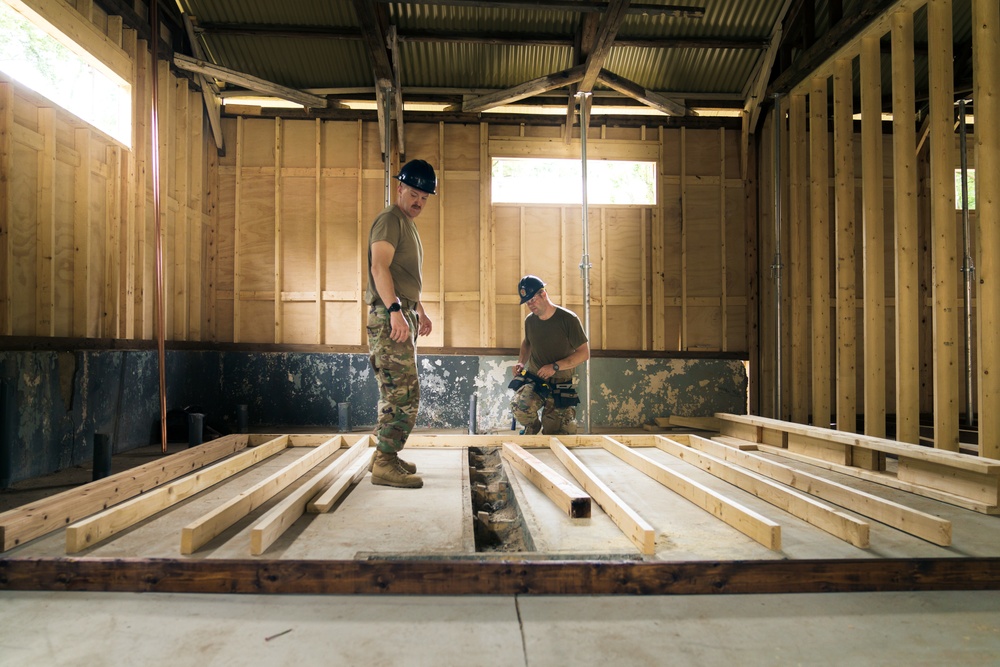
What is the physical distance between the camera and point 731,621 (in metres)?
1.92

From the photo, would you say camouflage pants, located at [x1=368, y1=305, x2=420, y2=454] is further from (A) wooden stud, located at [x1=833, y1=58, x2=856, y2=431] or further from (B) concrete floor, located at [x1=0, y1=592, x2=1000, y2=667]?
(A) wooden stud, located at [x1=833, y1=58, x2=856, y2=431]

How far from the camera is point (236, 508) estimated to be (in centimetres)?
274

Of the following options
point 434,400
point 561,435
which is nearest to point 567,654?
point 561,435

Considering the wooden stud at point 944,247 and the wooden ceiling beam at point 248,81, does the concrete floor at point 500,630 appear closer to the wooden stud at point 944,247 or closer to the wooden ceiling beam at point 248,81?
the wooden stud at point 944,247

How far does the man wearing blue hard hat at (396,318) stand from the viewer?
3391mm

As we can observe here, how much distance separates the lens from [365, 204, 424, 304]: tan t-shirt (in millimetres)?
3467

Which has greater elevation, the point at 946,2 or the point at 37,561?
the point at 946,2

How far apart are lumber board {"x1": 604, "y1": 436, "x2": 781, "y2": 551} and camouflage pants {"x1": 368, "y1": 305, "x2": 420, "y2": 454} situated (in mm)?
1610

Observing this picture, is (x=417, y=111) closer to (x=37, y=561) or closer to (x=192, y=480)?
(x=192, y=480)

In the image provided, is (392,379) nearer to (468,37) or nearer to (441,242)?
(441,242)

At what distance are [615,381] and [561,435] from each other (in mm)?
2719

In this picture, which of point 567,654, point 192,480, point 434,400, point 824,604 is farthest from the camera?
point 434,400

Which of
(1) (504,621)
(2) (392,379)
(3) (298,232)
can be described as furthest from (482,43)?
(1) (504,621)

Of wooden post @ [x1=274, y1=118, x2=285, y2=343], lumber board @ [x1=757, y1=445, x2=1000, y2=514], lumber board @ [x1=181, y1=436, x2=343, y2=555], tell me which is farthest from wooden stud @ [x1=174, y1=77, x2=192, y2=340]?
lumber board @ [x1=757, y1=445, x2=1000, y2=514]
